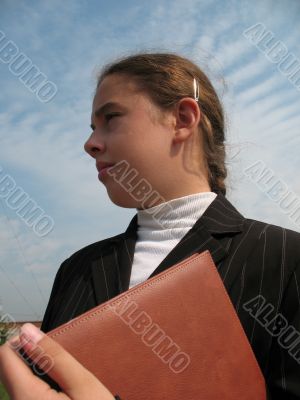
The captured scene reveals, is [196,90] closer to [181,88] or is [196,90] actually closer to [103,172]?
[181,88]

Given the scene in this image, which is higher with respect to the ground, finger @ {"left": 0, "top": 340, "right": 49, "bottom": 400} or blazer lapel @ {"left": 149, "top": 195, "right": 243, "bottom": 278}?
finger @ {"left": 0, "top": 340, "right": 49, "bottom": 400}

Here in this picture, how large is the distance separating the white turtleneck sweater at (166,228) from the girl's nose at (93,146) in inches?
15.8

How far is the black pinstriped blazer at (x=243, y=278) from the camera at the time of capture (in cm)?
160

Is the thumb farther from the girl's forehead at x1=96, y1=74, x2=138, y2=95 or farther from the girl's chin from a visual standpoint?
the girl's forehead at x1=96, y1=74, x2=138, y2=95

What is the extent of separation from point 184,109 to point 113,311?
1.29 meters

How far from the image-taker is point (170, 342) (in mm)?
1421

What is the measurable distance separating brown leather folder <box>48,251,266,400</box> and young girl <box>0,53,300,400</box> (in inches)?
8.9

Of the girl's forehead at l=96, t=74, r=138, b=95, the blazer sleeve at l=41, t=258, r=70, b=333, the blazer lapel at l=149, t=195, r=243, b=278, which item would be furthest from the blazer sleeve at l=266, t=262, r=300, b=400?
the girl's forehead at l=96, t=74, r=138, b=95

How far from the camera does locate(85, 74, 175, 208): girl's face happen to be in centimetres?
209

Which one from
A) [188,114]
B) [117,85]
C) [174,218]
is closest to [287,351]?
[174,218]

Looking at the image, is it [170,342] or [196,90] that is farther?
[196,90]

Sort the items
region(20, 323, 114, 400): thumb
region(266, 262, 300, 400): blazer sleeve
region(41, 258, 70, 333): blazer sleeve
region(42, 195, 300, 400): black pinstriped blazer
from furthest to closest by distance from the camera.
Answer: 1. region(41, 258, 70, 333): blazer sleeve
2. region(42, 195, 300, 400): black pinstriped blazer
3. region(266, 262, 300, 400): blazer sleeve
4. region(20, 323, 114, 400): thumb

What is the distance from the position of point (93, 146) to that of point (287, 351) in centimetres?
130

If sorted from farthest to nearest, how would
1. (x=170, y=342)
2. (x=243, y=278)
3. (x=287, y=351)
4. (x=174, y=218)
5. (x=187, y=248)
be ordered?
(x=174, y=218) < (x=187, y=248) < (x=243, y=278) < (x=287, y=351) < (x=170, y=342)
